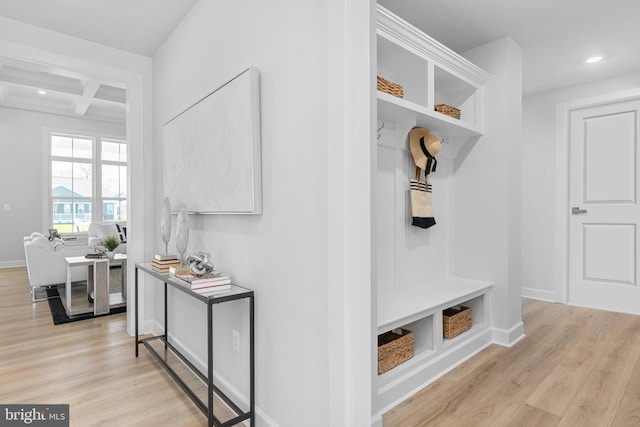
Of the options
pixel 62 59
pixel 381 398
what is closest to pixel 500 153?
pixel 381 398

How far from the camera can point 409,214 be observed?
259 cm

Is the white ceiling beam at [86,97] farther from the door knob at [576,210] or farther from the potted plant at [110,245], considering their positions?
the door knob at [576,210]

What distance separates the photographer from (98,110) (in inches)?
245

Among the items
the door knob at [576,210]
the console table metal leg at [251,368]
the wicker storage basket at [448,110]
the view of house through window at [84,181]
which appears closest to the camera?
the console table metal leg at [251,368]

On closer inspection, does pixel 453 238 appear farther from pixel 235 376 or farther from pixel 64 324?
pixel 64 324

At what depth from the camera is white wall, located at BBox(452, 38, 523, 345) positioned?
2703 millimetres

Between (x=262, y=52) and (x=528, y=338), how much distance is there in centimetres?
290

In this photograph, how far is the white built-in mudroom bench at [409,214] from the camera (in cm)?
202

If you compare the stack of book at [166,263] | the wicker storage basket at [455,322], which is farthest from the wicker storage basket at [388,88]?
the stack of book at [166,263]

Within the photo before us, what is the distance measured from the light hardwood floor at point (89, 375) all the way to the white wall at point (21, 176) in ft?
11.3

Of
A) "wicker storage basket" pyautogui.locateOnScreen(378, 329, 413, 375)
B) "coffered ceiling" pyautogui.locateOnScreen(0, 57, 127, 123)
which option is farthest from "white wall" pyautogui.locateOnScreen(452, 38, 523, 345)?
"coffered ceiling" pyautogui.locateOnScreen(0, 57, 127, 123)

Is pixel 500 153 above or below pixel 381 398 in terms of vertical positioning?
above

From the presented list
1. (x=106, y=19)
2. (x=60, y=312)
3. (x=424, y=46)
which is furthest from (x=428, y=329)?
(x=60, y=312)

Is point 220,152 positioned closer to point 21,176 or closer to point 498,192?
point 498,192
